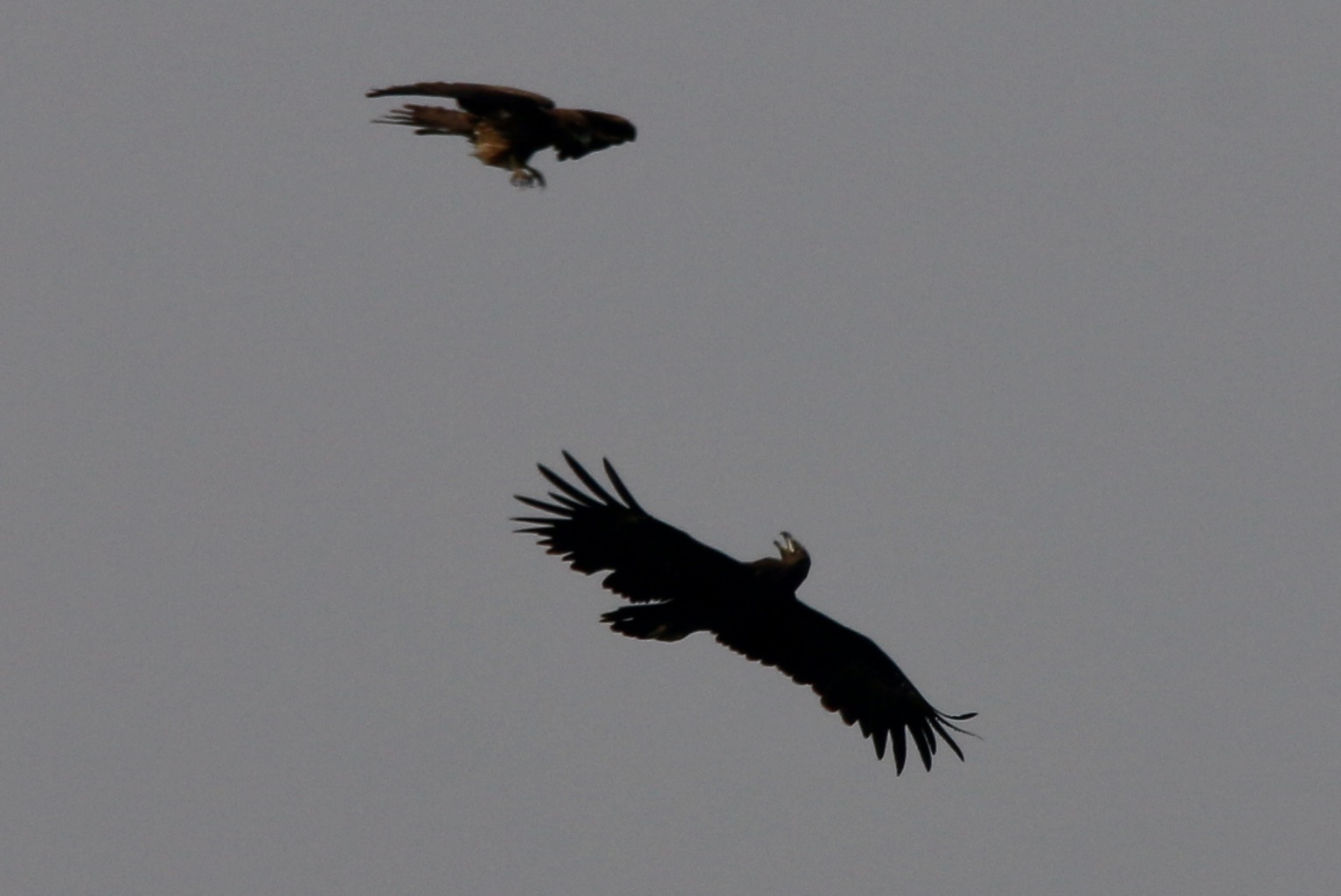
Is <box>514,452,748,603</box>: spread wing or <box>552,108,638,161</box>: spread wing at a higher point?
<box>552,108,638,161</box>: spread wing

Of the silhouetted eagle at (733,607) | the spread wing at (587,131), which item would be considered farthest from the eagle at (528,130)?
the silhouetted eagle at (733,607)

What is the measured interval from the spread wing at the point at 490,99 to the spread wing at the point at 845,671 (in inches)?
191

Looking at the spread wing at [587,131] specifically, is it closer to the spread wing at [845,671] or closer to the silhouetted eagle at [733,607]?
the silhouetted eagle at [733,607]

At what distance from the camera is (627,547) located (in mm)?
16578

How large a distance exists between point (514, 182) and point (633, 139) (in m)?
0.81

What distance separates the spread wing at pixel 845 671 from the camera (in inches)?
705

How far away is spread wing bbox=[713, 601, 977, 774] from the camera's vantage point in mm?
17906

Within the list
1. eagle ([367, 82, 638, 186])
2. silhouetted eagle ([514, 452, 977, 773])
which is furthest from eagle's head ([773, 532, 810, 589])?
eagle ([367, 82, 638, 186])

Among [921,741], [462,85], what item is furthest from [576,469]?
[921,741]

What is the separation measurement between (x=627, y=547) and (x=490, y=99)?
378 cm

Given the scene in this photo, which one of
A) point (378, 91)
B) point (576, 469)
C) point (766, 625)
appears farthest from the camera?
point (766, 625)

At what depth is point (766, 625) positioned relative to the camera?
58.6ft

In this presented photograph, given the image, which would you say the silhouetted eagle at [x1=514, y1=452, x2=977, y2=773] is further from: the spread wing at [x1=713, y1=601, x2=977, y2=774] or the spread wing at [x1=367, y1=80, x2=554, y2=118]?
the spread wing at [x1=367, y1=80, x2=554, y2=118]

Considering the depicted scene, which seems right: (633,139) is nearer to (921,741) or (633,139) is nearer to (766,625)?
(766,625)
